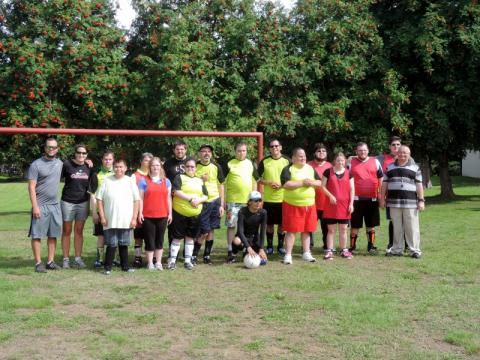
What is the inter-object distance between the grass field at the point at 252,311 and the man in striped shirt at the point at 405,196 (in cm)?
50

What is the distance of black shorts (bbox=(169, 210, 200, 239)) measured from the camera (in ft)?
26.9

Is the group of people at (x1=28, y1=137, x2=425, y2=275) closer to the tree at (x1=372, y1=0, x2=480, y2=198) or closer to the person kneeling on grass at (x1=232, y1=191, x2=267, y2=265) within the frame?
the person kneeling on grass at (x1=232, y1=191, x2=267, y2=265)

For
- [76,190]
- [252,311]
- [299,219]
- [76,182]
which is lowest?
[252,311]

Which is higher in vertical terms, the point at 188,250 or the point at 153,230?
the point at 153,230

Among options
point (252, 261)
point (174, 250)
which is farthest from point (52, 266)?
point (252, 261)

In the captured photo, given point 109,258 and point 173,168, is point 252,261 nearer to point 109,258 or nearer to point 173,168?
point 173,168

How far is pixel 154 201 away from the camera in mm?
7902

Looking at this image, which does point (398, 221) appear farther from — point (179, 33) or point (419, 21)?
point (419, 21)

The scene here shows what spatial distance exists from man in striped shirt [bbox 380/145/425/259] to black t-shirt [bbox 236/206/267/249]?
6.82 feet

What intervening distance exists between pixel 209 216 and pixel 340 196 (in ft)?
6.68

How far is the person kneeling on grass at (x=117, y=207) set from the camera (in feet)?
25.0

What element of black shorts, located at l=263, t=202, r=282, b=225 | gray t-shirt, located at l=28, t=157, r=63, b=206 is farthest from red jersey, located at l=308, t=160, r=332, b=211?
gray t-shirt, located at l=28, t=157, r=63, b=206

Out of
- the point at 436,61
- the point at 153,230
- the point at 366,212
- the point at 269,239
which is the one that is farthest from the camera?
the point at 436,61

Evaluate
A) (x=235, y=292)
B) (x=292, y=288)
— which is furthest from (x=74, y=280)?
(x=292, y=288)
